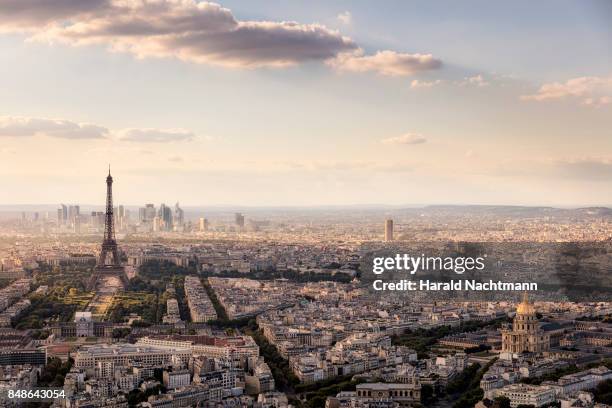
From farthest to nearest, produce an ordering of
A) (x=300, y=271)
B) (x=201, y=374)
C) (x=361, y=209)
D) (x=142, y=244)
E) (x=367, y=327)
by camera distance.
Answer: (x=361, y=209) < (x=142, y=244) < (x=300, y=271) < (x=367, y=327) < (x=201, y=374)

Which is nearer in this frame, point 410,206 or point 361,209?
point 410,206

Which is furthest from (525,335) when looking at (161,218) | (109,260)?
(161,218)

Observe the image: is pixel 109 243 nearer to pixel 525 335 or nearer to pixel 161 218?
pixel 525 335

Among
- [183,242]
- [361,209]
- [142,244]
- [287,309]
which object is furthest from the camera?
[361,209]

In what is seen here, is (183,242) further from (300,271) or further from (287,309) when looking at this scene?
(287,309)

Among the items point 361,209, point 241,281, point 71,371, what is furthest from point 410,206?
point 71,371

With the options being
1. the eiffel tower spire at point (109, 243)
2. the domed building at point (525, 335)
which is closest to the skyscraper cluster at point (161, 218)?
the eiffel tower spire at point (109, 243)

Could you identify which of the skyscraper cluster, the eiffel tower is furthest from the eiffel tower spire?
the skyscraper cluster

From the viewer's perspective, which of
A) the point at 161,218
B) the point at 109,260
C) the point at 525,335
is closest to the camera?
the point at 525,335
